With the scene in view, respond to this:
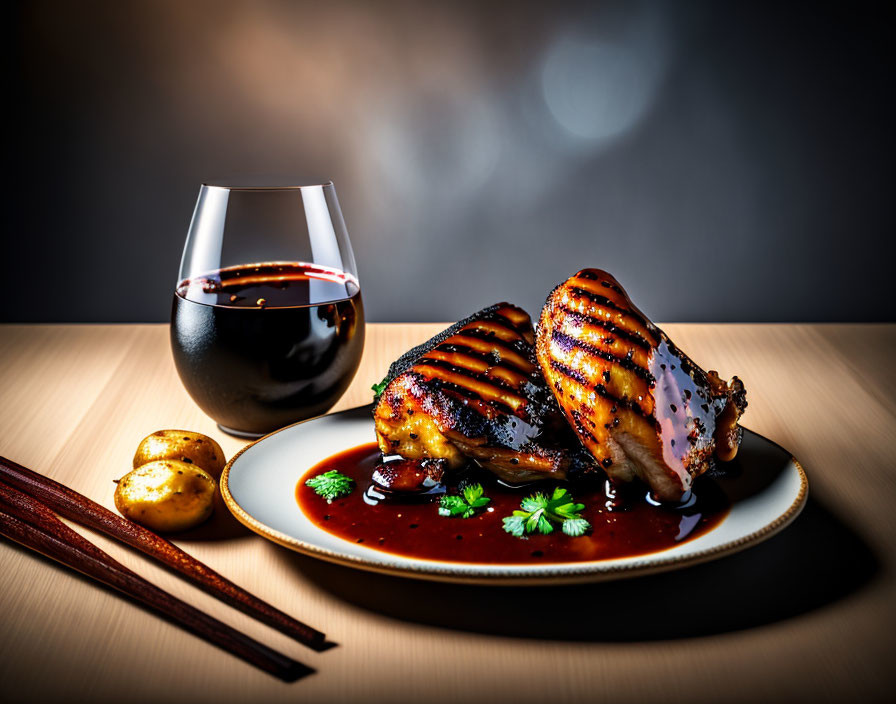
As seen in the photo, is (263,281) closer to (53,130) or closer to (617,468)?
(617,468)

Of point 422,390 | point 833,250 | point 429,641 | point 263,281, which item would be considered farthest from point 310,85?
point 429,641

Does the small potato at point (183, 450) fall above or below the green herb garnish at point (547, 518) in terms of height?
below

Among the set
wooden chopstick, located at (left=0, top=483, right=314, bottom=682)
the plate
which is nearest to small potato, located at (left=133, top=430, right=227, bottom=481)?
the plate

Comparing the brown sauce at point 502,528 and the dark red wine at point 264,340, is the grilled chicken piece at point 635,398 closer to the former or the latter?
the brown sauce at point 502,528

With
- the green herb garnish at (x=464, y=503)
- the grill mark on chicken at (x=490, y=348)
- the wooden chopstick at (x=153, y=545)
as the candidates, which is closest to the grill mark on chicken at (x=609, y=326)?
the grill mark on chicken at (x=490, y=348)

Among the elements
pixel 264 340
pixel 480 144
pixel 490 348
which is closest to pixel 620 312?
pixel 490 348

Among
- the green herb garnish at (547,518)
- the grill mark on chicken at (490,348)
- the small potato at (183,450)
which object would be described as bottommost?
the small potato at (183,450)

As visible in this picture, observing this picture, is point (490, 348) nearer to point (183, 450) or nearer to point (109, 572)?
point (183, 450)

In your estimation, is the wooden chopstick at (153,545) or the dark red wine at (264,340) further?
the dark red wine at (264,340)
